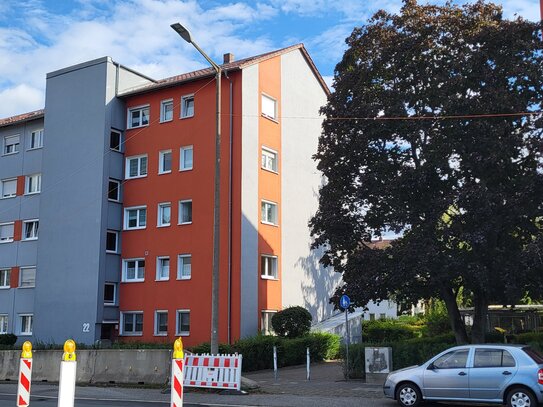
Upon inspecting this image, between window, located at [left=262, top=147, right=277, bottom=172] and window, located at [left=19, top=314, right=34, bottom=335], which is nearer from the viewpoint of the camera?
window, located at [left=262, top=147, right=277, bottom=172]

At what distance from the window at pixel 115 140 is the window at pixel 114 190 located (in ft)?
5.77

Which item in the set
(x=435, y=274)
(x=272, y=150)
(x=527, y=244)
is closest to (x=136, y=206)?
(x=272, y=150)

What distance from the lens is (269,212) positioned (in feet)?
110

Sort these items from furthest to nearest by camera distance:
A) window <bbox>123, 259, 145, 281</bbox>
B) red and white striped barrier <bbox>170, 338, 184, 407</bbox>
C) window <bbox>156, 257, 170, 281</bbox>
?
window <bbox>123, 259, 145, 281</bbox>
window <bbox>156, 257, 170, 281</bbox>
red and white striped barrier <bbox>170, 338, 184, 407</bbox>

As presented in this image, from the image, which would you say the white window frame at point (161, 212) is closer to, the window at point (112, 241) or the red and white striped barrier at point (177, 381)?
the window at point (112, 241)

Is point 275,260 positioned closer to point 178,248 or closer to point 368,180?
point 178,248

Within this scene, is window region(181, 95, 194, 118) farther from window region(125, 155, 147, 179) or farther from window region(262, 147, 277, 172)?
window region(262, 147, 277, 172)

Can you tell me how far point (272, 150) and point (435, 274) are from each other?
15.1 m

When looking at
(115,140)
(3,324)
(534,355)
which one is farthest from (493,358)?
(3,324)

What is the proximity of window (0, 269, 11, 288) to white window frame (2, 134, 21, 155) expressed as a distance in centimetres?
717

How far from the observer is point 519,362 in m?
13.8

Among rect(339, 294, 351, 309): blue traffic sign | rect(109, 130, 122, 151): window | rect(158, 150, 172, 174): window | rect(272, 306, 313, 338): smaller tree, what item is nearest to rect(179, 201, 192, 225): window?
rect(158, 150, 172, 174): window

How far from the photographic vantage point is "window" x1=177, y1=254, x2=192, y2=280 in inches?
1253

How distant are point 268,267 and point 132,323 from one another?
7524mm
